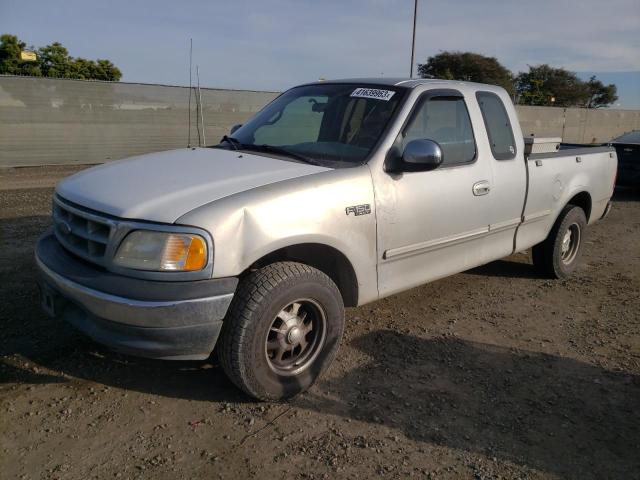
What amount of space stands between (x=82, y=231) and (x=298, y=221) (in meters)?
1.20

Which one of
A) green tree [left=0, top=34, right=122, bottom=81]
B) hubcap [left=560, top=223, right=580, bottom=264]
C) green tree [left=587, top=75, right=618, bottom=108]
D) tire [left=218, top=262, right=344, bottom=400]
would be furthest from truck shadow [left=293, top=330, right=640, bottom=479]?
green tree [left=587, top=75, right=618, bottom=108]

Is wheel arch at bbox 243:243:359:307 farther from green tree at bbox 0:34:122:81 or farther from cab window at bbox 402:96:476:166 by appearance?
green tree at bbox 0:34:122:81

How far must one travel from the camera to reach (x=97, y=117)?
14023 millimetres

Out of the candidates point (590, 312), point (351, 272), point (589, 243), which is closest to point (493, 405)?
point (351, 272)

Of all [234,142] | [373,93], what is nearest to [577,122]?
[373,93]

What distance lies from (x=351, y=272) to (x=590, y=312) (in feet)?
8.59

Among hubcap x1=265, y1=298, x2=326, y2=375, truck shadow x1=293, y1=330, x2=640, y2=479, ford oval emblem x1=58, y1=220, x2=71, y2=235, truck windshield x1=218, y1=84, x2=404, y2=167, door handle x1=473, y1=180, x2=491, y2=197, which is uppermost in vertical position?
truck windshield x1=218, y1=84, x2=404, y2=167

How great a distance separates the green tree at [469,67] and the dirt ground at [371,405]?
47798 mm

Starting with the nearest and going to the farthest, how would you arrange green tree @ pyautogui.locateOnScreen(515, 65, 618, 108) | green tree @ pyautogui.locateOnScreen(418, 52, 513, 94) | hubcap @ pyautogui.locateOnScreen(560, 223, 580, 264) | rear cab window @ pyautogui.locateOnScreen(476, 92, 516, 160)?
rear cab window @ pyautogui.locateOnScreen(476, 92, 516, 160)
hubcap @ pyautogui.locateOnScreen(560, 223, 580, 264)
green tree @ pyautogui.locateOnScreen(418, 52, 513, 94)
green tree @ pyautogui.locateOnScreen(515, 65, 618, 108)

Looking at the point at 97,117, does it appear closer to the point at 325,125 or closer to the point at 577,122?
the point at 325,125

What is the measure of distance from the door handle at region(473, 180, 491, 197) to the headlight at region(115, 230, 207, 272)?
2.32 metres

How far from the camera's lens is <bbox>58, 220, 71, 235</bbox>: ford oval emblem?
3.21 meters

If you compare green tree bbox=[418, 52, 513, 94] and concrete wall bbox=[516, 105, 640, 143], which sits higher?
green tree bbox=[418, 52, 513, 94]

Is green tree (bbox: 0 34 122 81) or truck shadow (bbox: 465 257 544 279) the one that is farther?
green tree (bbox: 0 34 122 81)
